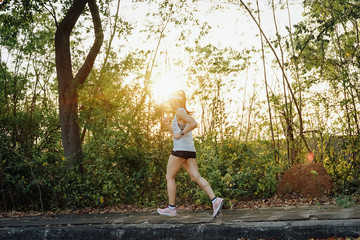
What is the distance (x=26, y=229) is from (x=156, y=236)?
2122mm

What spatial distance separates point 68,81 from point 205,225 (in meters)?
5.69

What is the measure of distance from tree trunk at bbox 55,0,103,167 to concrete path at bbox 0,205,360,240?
9.26 ft

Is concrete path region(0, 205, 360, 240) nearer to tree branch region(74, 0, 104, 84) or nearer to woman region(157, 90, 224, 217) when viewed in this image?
woman region(157, 90, 224, 217)

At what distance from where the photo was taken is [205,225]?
5254mm

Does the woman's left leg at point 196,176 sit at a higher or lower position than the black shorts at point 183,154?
lower

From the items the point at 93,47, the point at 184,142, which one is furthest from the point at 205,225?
the point at 93,47

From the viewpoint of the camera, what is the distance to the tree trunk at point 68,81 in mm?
9383

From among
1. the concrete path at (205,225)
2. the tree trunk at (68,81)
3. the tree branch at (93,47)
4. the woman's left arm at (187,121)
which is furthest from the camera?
the tree branch at (93,47)

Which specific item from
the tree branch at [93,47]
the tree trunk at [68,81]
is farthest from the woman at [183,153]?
the tree branch at [93,47]

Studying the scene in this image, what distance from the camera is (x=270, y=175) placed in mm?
7539

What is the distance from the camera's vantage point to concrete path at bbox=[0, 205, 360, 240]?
4.75m

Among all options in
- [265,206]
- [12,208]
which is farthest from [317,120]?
[12,208]

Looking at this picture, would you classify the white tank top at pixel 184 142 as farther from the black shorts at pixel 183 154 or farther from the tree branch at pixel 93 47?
the tree branch at pixel 93 47

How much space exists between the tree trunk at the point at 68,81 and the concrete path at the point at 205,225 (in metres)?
2.82
